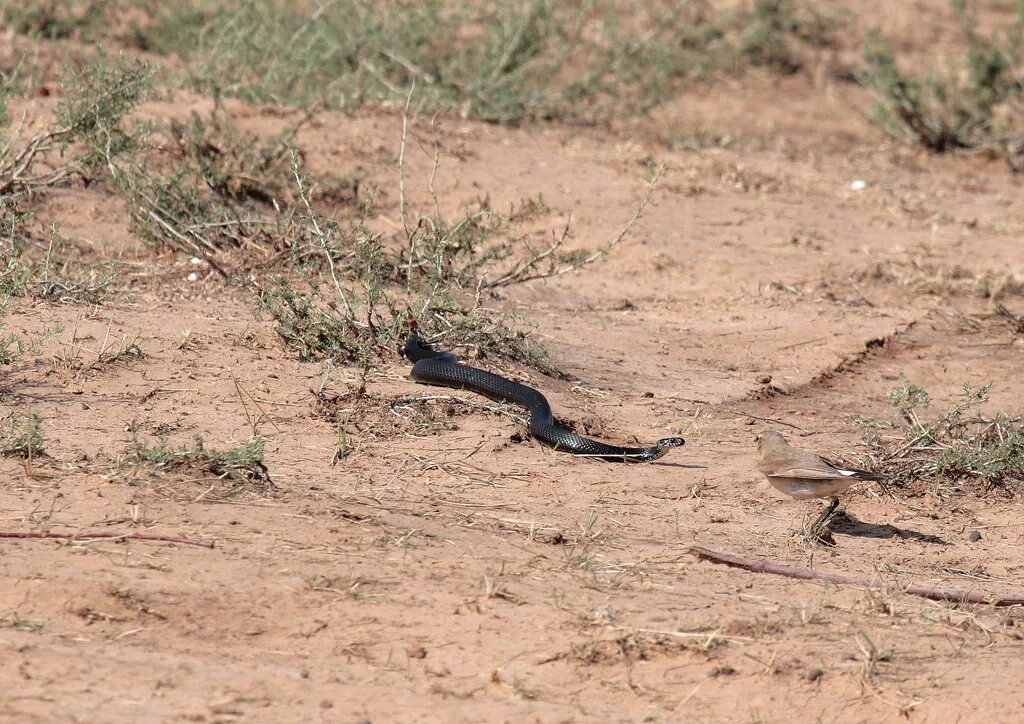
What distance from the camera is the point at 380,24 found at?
10.2 metres

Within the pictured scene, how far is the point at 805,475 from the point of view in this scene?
4797 mm

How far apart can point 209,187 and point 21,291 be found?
179cm

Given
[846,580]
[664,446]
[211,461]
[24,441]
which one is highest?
[24,441]

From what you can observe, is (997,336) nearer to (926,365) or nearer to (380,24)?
(926,365)

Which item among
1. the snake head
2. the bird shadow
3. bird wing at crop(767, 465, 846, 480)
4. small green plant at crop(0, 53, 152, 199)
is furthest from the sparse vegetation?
small green plant at crop(0, 53, 152, 199)

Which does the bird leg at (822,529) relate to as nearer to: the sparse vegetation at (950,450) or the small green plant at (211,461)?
the sparse vegetation at (950,450)

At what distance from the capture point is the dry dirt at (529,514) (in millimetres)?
3656

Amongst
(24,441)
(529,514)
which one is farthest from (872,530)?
(24,441)

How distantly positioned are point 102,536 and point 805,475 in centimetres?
227

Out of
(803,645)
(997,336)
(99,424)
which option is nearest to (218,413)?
(99,424)

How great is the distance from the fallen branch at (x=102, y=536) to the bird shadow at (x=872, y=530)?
2.25 metres

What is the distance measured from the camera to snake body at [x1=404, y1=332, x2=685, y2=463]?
5.40 meters

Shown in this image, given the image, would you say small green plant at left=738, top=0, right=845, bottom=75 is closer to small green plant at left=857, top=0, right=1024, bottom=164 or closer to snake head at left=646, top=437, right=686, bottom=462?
small green plant at left=857, top=0, right=1024, bottom=164

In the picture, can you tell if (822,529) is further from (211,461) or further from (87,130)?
(87,130)
